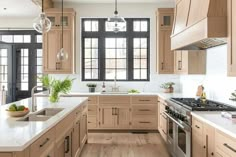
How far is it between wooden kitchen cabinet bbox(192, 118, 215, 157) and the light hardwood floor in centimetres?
170

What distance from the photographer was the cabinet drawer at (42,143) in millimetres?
2148

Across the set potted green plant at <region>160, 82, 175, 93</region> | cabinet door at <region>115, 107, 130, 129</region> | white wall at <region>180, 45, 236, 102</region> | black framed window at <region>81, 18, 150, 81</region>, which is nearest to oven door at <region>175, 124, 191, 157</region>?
white wall at <region>180, 45, 236, 102</region>

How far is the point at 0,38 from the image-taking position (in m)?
8.60

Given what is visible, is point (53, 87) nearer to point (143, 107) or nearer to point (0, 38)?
point (143, 107)

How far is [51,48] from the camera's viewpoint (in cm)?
683

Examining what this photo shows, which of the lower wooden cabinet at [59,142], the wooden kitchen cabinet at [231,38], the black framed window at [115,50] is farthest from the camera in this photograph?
the black framed window at [115,50]

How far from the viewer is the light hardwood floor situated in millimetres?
4980

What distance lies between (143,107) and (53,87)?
2.73 metres

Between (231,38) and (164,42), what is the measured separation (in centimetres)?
397

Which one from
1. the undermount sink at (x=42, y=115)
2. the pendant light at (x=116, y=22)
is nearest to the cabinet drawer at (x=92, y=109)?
the pendant light at (x=116, y=22)

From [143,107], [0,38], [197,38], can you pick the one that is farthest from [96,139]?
[0,38]

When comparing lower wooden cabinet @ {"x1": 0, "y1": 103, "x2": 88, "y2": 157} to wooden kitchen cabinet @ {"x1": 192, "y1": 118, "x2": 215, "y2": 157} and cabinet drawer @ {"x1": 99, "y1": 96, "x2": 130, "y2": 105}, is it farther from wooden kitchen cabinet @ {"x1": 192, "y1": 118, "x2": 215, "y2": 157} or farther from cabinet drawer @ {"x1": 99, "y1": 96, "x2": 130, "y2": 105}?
cabinet drawer @ {"x1": 99, "y1": 96, "x2": 130, "y2": 105}

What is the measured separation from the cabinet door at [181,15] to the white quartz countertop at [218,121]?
1383 mm

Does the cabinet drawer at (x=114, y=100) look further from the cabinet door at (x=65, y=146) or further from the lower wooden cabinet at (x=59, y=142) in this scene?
the cabinet door at (x=65, y=146)
